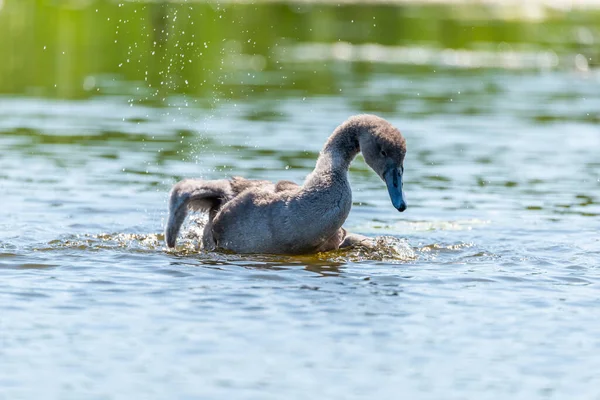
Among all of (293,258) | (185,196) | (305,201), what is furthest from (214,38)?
(305,201)

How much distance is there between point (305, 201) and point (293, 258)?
60cm

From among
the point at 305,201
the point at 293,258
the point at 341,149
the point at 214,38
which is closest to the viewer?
the point at 305,201

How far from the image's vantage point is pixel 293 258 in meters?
10.9

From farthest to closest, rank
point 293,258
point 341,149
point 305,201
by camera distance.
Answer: point 341,149
point 293,258
point 305,201

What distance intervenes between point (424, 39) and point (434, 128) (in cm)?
1953

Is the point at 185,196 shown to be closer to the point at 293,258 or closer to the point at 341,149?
the point at 293,258

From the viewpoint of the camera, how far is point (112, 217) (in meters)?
13.4

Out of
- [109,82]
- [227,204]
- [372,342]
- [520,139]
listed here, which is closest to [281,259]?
[227,204]

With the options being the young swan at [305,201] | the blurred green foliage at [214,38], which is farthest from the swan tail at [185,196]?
the blurred green foliage at [214,38]

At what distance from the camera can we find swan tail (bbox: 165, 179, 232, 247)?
11.2 metres

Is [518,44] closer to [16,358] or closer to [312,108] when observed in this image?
[312,108]

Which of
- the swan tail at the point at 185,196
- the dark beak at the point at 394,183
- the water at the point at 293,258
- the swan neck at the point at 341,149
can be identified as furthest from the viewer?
the swan tail at the point at 185,196

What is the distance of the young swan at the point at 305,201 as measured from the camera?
35.0 feet

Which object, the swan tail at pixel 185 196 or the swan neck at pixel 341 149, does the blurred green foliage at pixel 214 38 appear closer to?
the swan tail at pixel 185 196
